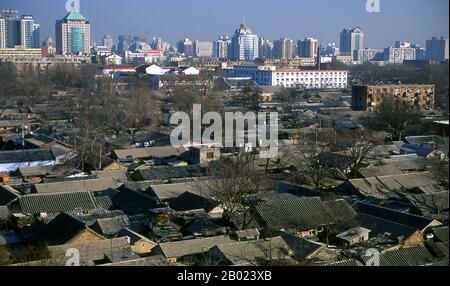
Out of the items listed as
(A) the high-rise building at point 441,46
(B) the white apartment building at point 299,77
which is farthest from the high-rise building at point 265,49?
(A) the high-rise building at point 441,46

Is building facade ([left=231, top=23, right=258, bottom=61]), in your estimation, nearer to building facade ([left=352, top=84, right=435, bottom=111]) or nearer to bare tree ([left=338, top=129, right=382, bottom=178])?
building facade ([left=352, top=84, right=435, bottom=111])

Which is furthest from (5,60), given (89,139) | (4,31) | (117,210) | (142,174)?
(117,210)

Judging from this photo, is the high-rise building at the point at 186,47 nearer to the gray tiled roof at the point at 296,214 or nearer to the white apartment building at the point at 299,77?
the white apartment building at the point at 299,77

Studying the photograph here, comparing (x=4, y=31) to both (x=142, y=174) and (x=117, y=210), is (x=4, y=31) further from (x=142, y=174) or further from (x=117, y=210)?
(x=117, y=210)

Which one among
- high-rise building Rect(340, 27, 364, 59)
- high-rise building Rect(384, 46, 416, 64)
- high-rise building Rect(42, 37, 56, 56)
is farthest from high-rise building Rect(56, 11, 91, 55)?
high-rise building Rect(384, 46, 416, 64)

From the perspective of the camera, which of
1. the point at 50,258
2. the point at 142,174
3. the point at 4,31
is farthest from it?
the point at 4,31

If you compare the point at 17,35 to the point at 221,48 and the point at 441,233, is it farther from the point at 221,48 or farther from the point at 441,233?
the point at 441,233
